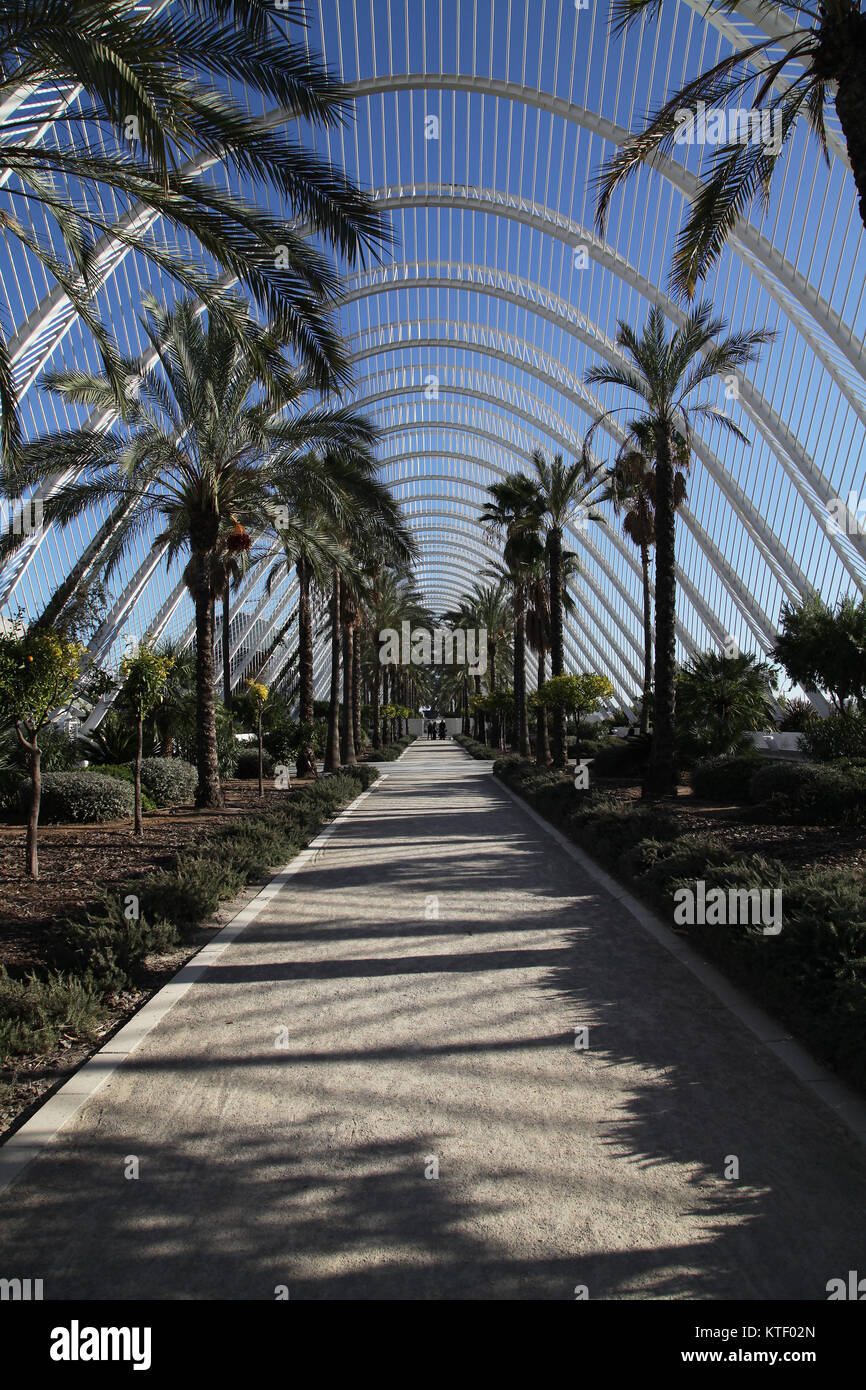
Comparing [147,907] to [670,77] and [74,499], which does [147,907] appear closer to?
[74,499]

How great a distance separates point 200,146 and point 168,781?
11393 millimetres

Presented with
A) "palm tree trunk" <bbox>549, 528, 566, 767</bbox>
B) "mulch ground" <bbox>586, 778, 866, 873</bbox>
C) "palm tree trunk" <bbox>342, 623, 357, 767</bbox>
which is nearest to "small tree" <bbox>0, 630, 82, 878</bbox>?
"mulch ground" <bbox>586, 778, 866, 873</bbox>

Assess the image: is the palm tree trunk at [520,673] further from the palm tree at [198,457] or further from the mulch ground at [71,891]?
the mulch ground at [71,891]

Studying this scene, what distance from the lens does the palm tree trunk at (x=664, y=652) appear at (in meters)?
16.7

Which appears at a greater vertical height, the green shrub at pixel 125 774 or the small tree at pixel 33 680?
the small tree at pixel 33 680

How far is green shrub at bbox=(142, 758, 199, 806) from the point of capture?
16.5 metres

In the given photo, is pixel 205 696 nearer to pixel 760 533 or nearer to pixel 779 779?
pixel 779 779

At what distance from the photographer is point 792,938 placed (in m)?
5.07

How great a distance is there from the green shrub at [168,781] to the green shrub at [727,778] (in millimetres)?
9222

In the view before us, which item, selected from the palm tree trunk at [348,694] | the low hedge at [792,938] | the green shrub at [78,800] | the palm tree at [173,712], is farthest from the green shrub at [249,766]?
the low hedge at [792,938]

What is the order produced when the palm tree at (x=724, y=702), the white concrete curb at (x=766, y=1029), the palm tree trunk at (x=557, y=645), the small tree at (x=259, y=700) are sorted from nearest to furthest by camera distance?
1. the white concrete curb at (x=766, y=1029)
2. the small tree at (x=259, y=700)
3. the palm tree at (x=724, y=702)
4. the palm tree trunk at (x=557, y=645)

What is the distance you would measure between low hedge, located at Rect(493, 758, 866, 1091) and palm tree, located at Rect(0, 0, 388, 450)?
5.72 metres

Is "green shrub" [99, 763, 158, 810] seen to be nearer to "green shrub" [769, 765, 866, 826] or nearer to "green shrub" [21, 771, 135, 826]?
"green shrub" [21, 771, 135, 826]

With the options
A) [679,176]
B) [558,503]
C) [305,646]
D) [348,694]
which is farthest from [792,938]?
[348,694]
